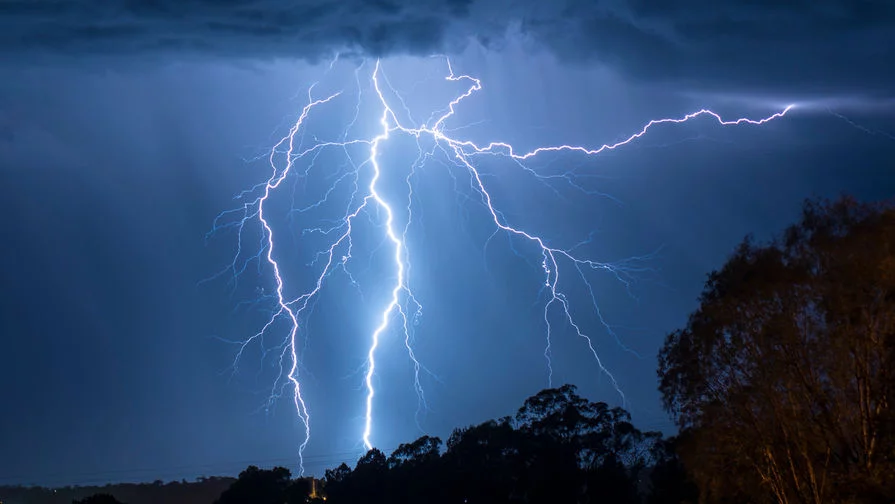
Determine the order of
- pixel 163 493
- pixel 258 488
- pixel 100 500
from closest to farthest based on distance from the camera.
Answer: pixel 100 500
pixel 258 488
pixel 163 493

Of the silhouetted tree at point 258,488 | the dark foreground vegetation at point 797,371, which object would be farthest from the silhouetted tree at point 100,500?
the dark foreground vegetation at point 797,371

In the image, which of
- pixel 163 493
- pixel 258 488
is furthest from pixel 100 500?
pixel 163 493

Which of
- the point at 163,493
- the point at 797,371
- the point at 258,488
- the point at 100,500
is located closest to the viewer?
the point at 797,371

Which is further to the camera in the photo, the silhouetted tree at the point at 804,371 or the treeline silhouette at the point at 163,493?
the treeline silhouette at the point at 163,493

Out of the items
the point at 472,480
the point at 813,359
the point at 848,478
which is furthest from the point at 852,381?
the point at 472,480

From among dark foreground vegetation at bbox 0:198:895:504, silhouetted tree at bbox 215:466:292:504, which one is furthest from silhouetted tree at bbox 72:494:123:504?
dark foreground vegetation at bbox 0:198:895:504

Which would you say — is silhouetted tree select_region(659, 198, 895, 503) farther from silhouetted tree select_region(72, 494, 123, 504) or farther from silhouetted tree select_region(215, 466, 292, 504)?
silhouetted tree select_region(215, 466, 292, 504)

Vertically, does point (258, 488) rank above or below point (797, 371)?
above

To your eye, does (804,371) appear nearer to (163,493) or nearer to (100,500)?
(100,500)

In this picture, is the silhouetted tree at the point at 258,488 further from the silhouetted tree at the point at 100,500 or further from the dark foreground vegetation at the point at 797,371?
the dark foreground vegetation at the point at 797,371
